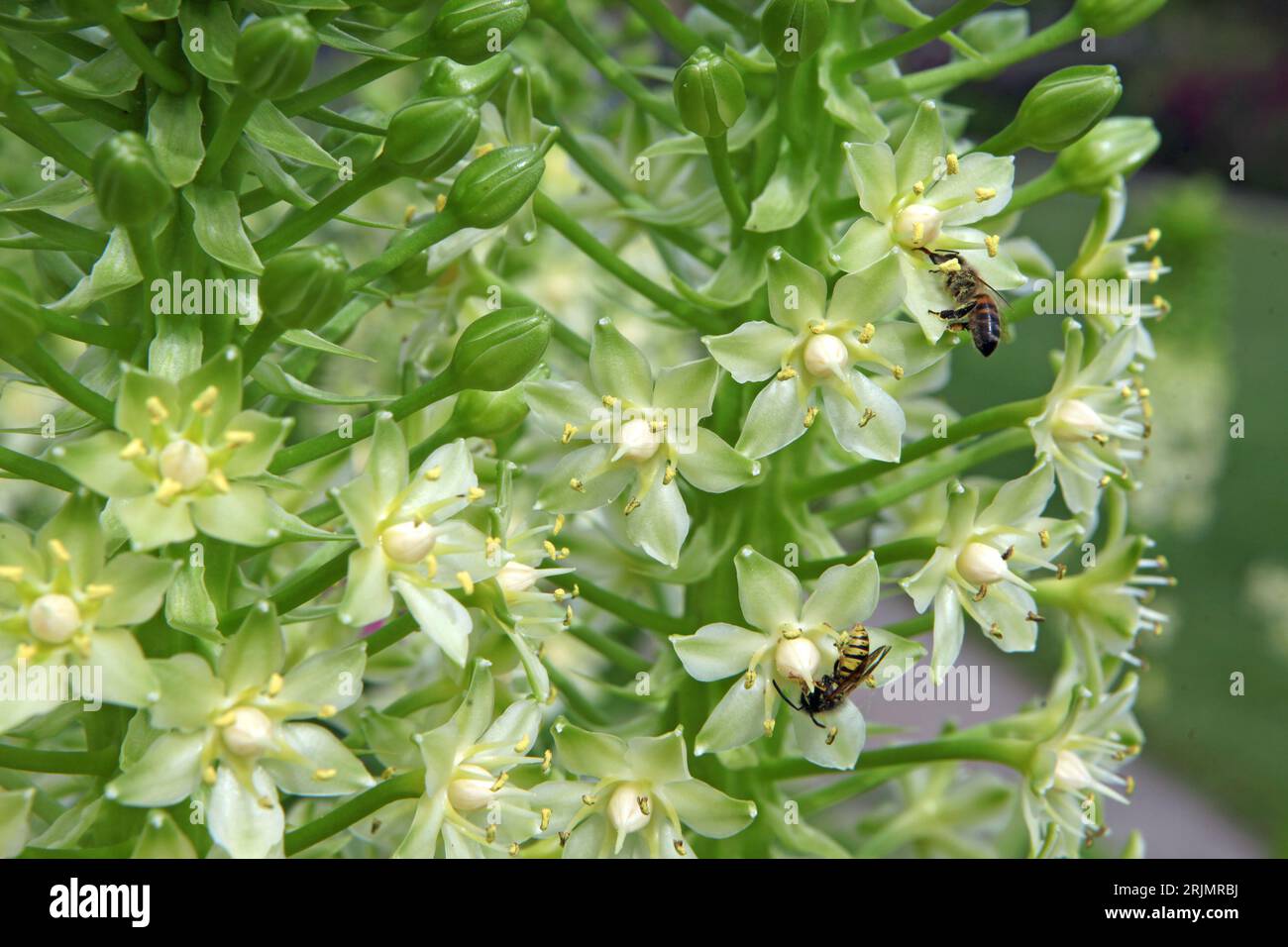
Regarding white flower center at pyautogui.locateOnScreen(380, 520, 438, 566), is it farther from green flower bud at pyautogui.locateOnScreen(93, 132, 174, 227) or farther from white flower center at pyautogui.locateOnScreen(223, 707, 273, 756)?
green flower bud at pyautogui.locateOnScreen(93, 132, 174, 227)

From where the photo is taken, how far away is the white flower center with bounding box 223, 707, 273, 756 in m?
0.99

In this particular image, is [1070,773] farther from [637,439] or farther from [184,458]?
[184,458]

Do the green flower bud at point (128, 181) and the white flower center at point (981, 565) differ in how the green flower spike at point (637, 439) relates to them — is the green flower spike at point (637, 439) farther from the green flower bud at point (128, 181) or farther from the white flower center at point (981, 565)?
the green flower bud at point (128, 181)

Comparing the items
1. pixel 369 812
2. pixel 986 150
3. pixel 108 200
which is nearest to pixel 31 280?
pixel 108 200

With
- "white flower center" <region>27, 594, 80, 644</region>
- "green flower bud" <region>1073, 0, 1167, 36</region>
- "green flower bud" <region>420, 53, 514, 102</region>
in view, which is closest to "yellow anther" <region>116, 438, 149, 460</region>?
"white flower center" <region>27, 594, 80, 644</region>

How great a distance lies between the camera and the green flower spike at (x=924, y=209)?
1190mm

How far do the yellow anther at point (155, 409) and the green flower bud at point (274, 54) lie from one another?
24cm

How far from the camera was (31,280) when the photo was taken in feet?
5.53

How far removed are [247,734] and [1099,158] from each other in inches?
39.7

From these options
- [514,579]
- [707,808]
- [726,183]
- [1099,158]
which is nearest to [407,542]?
[514,579]

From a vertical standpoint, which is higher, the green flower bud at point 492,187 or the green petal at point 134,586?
the green flower bud at point 492,187

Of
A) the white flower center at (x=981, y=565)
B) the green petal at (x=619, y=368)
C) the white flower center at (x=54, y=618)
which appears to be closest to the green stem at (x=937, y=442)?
the white flower center at (x=981, y=565)

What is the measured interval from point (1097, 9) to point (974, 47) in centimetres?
21

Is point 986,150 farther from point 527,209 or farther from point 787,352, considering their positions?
point 527,209
